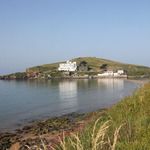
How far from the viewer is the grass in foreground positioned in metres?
5.94

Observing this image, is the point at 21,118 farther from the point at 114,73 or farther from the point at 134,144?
the point at 114,73

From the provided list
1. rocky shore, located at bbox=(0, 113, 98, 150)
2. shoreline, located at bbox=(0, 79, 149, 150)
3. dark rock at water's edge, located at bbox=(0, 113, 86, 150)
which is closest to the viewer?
rocky shore, located at bbox=(0, 113, 98, 150)

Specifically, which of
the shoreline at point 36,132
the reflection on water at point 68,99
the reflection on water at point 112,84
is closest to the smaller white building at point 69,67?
the reflection on water at point 112,84

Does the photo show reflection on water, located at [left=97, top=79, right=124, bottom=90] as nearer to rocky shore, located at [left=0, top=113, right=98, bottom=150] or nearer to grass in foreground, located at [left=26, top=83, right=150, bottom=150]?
rocky shore, located at [left=0, top=113, right=98, bottom=150]

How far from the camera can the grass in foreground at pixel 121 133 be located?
19.5 feet

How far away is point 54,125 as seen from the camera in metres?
32.9

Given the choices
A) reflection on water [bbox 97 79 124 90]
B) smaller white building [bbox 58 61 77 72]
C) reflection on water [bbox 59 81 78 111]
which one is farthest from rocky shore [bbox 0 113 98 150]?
smaller white building [bbox 58 61 77 72]

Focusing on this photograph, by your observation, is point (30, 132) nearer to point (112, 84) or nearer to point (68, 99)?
point (68, 99)

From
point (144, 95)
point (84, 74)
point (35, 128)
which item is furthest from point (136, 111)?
point (84, 74)

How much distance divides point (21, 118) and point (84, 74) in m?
135

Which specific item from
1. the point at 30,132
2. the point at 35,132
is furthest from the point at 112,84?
the point at 35,132

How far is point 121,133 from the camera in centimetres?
1112

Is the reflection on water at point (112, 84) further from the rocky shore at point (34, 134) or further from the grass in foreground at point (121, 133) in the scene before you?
the grass in foreground at point (121, 133)

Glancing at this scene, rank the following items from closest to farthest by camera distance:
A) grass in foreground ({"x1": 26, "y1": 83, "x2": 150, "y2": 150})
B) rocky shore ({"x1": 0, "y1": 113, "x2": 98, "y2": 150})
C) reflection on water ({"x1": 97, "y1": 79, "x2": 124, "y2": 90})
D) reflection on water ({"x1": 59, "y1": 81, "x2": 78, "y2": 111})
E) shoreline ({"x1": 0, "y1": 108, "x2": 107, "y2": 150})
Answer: grass in foreground ({"x1": 26, "y1": 83, "x2": 150, "y2": 150}), rocky shore ({"x1": 0, "y1": 113, "x2": 98, "y2": 150}), shoreline ({"x1": 0, "y1": 108, "x2": 107, "y2": 150}), reflection on water ({"x1": 59, "y1": 81, "x2": 78, "y2": 111}), reflection on water ({"x1": 97, "y1": 79, "x2": 124, "y2": 90})
